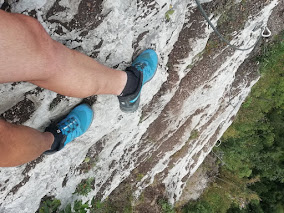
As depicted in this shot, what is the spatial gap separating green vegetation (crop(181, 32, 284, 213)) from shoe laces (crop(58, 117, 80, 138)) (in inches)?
255

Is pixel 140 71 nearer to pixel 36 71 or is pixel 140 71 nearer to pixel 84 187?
pixel 36 71

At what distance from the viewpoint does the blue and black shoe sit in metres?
3.31

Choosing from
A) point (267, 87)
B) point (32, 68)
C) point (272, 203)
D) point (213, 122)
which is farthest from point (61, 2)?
point (272, 203)

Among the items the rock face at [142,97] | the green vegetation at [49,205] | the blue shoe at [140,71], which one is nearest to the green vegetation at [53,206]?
the green vegetation at [49,205]

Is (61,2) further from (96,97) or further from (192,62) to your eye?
(192,62)

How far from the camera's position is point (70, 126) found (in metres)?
3.45

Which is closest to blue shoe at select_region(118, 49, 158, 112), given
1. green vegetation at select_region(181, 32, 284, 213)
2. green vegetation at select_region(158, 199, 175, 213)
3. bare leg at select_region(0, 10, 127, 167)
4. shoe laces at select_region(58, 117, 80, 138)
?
bare leg at select_region(0, 10, 127, 167)

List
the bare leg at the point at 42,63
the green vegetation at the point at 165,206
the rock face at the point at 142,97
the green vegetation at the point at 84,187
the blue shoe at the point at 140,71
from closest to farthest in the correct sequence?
the bare leg at the point at 42,63 < the rock face at the point at 142,97 < the blue shoe at the point at 140,71 < the green vegetation at the point at 84,187 < the green vegetation at the point at 165,206

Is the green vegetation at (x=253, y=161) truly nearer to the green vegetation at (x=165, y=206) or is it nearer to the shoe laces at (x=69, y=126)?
the green vegetation at (x=165, y=206)

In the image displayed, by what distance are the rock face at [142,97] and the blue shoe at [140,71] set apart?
0.49ft

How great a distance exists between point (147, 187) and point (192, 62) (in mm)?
4119

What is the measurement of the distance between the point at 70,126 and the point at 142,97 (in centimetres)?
149

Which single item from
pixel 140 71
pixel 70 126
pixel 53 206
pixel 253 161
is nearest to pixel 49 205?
pixel 53 206

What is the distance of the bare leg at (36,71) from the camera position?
1796 millimetres
